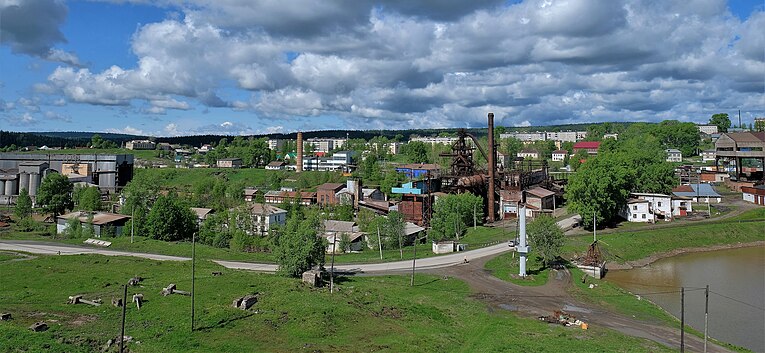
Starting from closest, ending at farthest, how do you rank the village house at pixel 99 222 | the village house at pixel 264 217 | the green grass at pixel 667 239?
the green grass at pixel 667 239, the village house at pixel 99 222, the village house at pixel 264 217

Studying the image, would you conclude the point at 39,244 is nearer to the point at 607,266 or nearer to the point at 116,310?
the point at 116,310

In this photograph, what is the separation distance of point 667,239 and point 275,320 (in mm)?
49240

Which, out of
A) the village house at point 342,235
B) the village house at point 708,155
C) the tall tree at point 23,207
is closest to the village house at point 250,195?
the tall tree at point 23,207

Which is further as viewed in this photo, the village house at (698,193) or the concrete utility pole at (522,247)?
the village house at (698,193)

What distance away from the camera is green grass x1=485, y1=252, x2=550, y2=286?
4012cm

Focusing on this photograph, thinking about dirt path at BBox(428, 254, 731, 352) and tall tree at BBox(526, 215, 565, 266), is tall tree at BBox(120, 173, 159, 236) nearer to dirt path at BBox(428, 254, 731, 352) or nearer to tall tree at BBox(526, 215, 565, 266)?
dirt path at BBox(428, 254, 731, 352)

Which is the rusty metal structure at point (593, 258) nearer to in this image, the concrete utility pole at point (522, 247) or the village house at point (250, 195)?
the concrete utility pole at point (522, 247)

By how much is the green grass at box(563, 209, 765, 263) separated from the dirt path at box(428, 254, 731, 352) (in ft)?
37.0

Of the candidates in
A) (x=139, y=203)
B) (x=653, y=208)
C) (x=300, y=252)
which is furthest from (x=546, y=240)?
(x=139, y=203)

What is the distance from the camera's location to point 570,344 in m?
25.2

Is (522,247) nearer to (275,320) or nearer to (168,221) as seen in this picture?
(275,320)

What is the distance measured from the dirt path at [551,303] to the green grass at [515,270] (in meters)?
0.67

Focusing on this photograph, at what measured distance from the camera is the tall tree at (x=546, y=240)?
1719 inches

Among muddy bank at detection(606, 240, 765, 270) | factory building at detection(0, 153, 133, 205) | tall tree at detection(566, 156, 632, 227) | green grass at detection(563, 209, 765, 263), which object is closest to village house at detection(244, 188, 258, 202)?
factory building at detection(0, 153, 133, 205)
